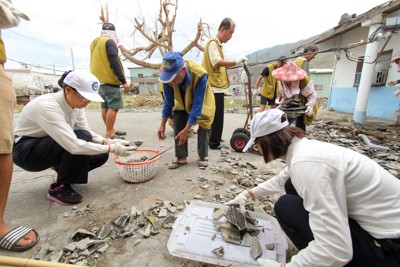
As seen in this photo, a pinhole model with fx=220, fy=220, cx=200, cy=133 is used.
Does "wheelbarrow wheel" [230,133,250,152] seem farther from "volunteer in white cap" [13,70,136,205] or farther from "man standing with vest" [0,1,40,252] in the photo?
"man standing with vest" [0,1,40,252]

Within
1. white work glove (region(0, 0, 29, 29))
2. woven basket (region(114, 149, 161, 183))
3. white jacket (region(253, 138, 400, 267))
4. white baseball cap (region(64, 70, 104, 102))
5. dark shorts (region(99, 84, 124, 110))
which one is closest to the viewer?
white jacket (region(253, 138, 400, 267))

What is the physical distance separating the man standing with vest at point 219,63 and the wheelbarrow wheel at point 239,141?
1.18ft

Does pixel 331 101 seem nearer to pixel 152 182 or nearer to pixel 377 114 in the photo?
pixel 377 114

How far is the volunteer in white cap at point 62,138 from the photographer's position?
6.25 feet

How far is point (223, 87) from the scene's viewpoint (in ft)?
12.2

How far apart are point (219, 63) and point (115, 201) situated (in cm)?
251

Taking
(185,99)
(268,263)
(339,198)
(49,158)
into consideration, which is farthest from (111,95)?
(339,198)

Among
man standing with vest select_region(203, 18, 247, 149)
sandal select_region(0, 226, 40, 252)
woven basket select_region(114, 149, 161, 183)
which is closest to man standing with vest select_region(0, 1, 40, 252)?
sandal select_region(0, 226, 40, 252)

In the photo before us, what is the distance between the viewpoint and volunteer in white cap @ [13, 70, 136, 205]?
191 cm

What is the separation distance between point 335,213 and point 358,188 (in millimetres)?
199

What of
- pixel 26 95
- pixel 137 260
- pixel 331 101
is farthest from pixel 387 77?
pixel 26 95

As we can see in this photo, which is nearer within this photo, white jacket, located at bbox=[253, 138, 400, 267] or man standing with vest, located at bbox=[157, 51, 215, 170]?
white jacket, located at bbox=[253, 138, 400, 267]

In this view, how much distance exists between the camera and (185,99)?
9.32ft

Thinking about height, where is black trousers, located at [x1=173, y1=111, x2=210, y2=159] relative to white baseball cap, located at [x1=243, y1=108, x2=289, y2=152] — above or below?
below
